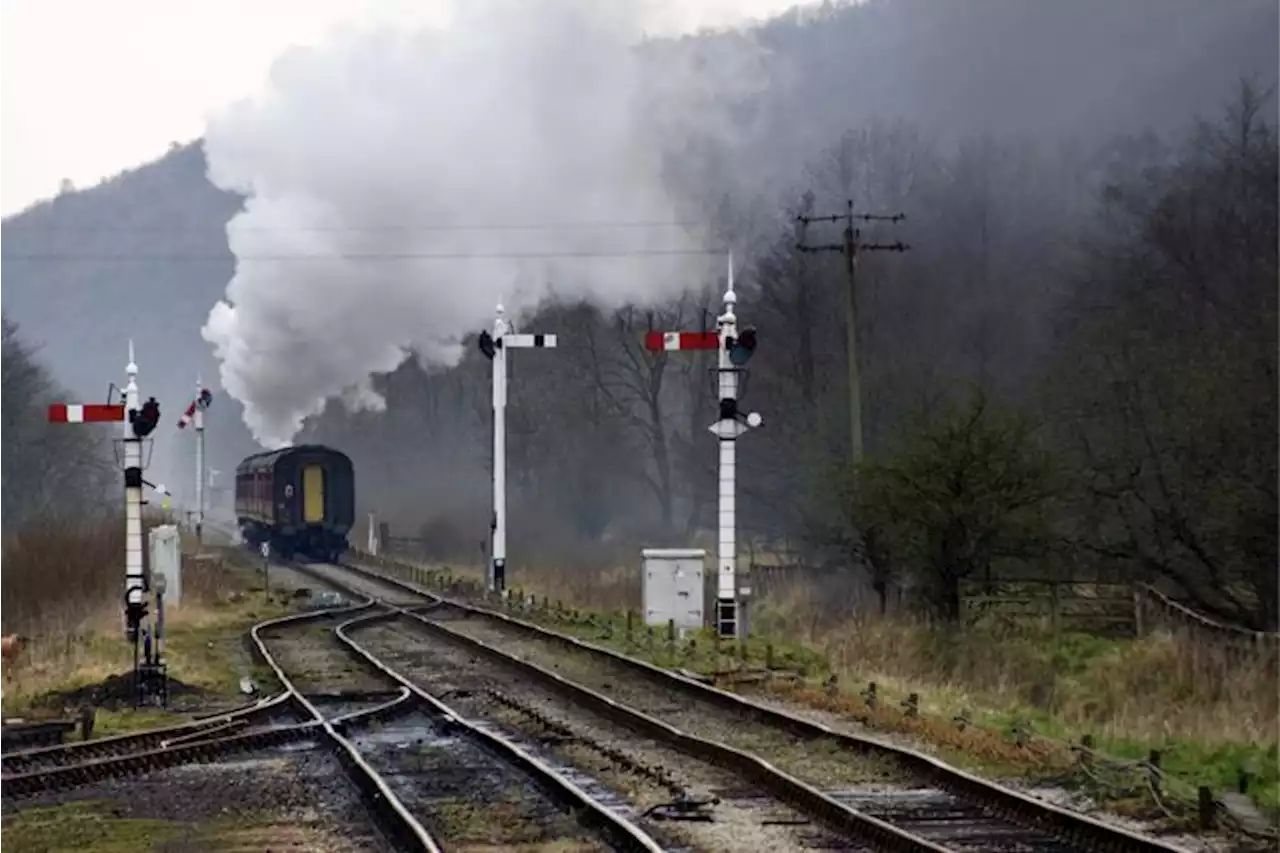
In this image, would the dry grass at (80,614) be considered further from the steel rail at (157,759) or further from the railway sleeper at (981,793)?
the railway sleeper at (981,793)

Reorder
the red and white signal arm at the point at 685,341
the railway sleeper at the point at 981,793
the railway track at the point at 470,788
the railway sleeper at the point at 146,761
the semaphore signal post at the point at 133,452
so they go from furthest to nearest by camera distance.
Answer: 1. the red and white signal arm at the point at 685,341
2. the semaphore signal post at the point at 133,452
3. the railway sleeper at the point at 146,761
4. the railway track at the point at 470,788
5. the railway sleeper at the point at 981,793

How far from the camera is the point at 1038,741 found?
12.9 m

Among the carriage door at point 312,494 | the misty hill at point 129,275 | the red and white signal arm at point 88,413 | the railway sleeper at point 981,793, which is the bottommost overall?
the railway sleeper at point 981,793

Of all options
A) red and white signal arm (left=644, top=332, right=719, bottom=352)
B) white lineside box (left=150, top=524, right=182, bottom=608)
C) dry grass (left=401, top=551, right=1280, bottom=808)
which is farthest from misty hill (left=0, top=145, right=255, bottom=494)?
dry grass (left=401, top=551, right=1280, bottom=808)

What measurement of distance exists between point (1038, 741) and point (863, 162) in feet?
117

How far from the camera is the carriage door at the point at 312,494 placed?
45281mm

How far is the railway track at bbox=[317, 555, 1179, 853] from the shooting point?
375 inches

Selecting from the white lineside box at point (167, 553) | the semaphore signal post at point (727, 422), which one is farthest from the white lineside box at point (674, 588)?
the white lineside box at point (167, 553)

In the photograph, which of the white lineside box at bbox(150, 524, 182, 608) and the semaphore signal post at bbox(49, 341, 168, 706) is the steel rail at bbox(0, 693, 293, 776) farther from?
the white lineside box at bbox(150, 524, 182, 608)

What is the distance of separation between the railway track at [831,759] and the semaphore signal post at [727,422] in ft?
6.45

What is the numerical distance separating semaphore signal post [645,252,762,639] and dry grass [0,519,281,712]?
6.26 meters

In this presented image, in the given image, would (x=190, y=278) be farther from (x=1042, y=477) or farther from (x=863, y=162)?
(x=1042, y=477)

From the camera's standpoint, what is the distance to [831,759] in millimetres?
12758

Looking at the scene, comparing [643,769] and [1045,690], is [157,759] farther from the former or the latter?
[1045,690]
